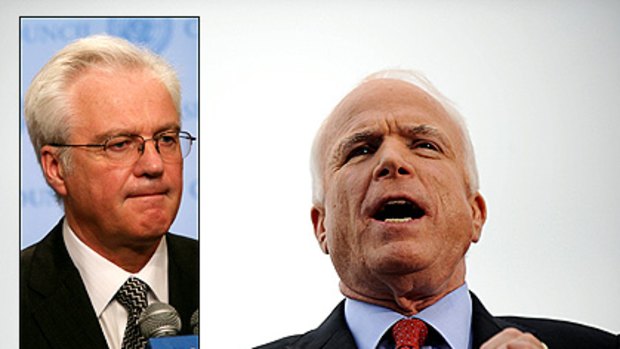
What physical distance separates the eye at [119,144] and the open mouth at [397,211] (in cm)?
85

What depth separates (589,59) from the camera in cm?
352

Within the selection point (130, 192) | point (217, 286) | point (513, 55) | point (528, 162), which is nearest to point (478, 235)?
point (528, 162)

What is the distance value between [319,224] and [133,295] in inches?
25.7

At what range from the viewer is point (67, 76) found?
11.2 ft

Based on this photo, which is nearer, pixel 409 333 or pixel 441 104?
pixel 409 333

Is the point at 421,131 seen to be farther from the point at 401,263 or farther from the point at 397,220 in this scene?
the point at 401,263

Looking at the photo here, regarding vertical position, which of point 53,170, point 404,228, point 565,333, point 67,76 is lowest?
point 565,333

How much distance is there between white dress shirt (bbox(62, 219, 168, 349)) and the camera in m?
3.38

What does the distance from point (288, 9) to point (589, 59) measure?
40.5 inches

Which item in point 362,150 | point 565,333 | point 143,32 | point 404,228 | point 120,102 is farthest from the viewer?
point 143,32

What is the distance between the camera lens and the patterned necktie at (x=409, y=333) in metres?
3.09

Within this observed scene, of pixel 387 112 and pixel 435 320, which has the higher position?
pixel 387 112

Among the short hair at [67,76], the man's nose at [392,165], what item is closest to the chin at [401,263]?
the man's nose at [392,165]

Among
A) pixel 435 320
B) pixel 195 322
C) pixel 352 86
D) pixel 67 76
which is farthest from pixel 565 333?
pixel 67 76
